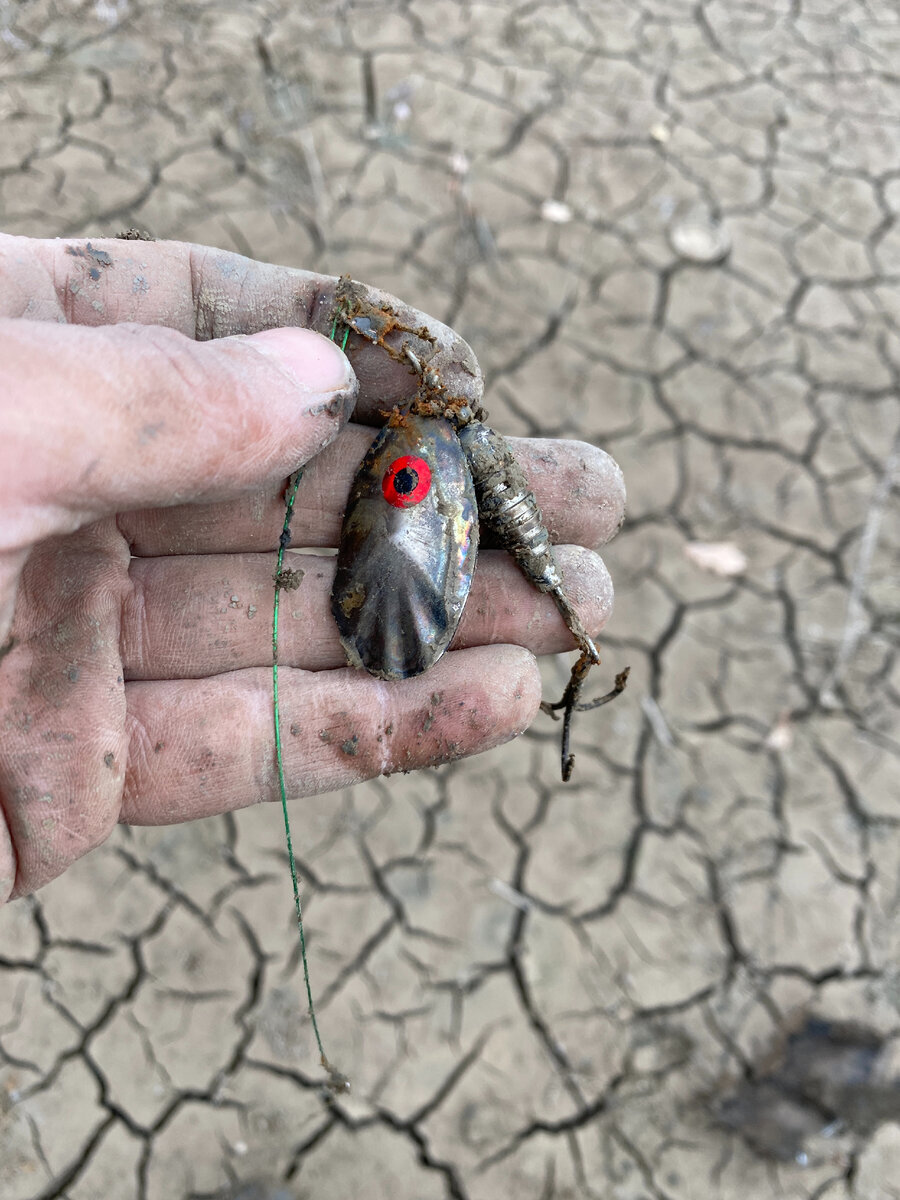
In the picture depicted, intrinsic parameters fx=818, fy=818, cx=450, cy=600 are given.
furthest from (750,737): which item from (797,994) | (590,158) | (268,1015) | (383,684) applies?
(590,158)

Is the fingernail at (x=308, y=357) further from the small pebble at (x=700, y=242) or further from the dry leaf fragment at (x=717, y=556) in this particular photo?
Answer: the small pebble at (x=700, y=242)

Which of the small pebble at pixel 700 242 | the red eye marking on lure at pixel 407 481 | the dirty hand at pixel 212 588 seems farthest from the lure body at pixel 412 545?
the small pebble at pixel 700 242

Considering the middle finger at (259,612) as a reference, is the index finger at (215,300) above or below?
above

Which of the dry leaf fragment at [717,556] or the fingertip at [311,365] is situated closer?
the fingertip at [311,365]

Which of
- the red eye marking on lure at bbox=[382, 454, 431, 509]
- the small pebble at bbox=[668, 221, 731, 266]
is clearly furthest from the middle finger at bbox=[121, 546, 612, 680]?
the small pebble at bbox=[668, 221, 731, 266]

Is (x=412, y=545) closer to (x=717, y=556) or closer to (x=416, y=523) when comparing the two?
(x=416, y=523)

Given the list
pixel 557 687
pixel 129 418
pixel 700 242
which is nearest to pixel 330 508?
pixel 129 418
